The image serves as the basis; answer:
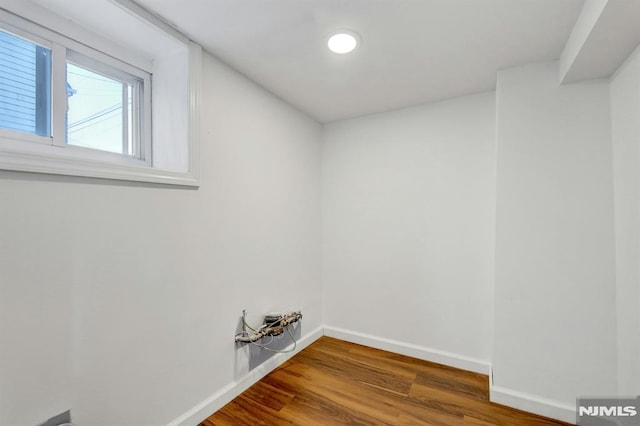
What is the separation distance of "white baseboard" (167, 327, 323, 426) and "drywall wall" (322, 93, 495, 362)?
0.82m

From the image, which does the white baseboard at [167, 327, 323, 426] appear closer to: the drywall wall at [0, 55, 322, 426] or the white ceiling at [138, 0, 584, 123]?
the drywall wall at [0, 55, 322, 426]

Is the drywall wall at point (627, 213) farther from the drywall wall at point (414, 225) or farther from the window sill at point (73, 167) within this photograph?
the window sill at point (73, 167)

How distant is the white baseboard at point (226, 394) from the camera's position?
1.48m

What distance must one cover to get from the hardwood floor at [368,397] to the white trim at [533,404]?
0.03m

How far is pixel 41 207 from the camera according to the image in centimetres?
100

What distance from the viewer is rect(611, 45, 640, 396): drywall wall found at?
1.28 metres

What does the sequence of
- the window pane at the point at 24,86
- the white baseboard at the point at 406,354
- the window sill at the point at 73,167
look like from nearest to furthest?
the window sill at the point at 73,167
the window pane at the point at 24,86
the white baseboard at the point at 406,354

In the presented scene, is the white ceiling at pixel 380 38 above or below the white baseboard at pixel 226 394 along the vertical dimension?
above

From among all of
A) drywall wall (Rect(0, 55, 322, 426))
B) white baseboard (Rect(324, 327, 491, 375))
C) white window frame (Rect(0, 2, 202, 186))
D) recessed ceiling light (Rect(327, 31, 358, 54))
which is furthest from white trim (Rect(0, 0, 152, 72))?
white baseboard (Rect(324, 327, 491, 375))

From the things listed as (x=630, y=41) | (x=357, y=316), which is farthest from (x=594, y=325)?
(x=357, y=316)

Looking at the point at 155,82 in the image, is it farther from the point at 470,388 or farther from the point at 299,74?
the point at 470,388

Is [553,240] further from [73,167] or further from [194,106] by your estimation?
[73,167]

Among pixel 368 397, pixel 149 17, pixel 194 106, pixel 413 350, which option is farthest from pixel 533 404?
pixel 149 17

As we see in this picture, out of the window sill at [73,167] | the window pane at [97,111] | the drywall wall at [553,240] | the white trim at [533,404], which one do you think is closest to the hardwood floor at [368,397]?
the white trim at [533,404]
